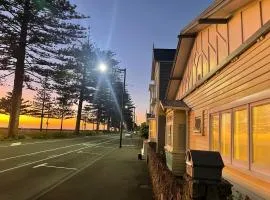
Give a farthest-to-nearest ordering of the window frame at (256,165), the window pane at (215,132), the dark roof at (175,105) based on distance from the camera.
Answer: the dark roof at (175,105)
the window pane at (215,132)
the window frame at (256,165)

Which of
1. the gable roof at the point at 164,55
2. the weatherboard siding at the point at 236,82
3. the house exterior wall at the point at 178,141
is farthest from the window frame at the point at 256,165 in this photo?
the gable roof at the point at 164,55

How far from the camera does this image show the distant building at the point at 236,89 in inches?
261

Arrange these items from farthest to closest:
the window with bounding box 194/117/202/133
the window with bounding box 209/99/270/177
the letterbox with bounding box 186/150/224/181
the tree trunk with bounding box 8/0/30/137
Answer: the tree trunk with bounding box 8/0/30/137, the window with bounding box 194/117/202/133, the window with bounding box 209/99/270/177, the letterbox with bounding box 186/150/224/181

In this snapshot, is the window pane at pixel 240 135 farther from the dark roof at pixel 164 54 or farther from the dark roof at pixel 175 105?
the dark roof at pixel 164 54

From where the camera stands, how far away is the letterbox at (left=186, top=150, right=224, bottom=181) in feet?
13.5

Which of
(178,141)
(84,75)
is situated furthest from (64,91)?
(178,141)

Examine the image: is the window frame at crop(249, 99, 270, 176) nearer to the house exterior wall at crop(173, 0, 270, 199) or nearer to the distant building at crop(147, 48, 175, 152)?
the house exterior wall at crop(173, 0, 270, 199)

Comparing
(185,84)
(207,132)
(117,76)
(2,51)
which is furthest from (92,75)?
(207,132)

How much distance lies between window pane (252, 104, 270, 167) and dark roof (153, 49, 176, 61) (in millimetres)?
25313

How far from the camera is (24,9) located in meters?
37.3

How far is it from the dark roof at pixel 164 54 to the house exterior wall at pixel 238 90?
1949 cm

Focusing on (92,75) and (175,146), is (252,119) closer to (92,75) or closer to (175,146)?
(175,146)

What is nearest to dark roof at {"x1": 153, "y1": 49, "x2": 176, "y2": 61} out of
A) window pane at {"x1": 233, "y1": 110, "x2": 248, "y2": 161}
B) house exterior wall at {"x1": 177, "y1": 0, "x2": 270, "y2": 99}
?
house exterior wall at {"x1": 177, "y1": 0, "x2": 270, "y2": 99}

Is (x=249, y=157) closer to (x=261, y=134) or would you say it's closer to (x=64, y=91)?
(x=261, y=134)
